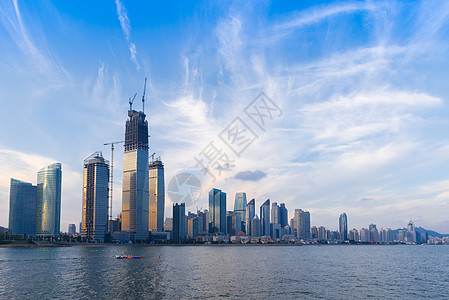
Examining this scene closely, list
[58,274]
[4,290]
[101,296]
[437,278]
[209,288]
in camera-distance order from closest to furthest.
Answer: [101,296] < [4,290] < [209,288] < [58,274] < [437,278]

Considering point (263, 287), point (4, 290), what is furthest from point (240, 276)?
point (4, 290)

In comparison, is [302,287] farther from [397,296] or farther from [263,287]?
[397,296]

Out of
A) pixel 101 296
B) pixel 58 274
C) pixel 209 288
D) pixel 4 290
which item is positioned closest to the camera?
pixel 101 296

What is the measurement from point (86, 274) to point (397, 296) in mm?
90830

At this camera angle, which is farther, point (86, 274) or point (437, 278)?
point (437, 278)

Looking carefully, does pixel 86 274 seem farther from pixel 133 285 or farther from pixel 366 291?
pixel 366 291

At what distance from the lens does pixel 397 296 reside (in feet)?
306

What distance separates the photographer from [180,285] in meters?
103

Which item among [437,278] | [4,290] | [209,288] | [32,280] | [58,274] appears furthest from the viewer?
[437,278]

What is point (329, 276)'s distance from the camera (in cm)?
12900

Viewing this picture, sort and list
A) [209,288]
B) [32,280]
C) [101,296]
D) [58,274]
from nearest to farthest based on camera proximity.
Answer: [101,296], [209,288], [32,280], [58,274]

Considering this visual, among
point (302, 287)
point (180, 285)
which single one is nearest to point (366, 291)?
point (302, 287)

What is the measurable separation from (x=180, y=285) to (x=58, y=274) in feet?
150

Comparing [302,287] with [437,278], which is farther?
[437,278]
